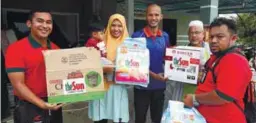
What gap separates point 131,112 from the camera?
166 inches

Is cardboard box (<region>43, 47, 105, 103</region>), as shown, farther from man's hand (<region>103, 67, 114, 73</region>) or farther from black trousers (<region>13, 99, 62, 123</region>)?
man's hand (<region>103, 67, 114, 73</region>)

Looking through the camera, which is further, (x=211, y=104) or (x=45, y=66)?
(x=45, y=66)

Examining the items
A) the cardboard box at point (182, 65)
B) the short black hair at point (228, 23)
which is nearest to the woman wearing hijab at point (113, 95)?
the cardboard box at point (182, 65)

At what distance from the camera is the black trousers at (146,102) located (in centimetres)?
302

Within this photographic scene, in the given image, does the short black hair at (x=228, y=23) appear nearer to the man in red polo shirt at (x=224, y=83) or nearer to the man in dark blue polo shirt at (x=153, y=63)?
the man in red polo shirt at (x=224, y=83)

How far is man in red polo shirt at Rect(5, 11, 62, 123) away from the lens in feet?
6.63

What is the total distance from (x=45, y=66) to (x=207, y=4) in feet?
11.0

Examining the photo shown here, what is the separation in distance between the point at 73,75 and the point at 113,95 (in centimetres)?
76

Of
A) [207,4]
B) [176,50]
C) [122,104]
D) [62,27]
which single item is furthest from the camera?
[62,27]

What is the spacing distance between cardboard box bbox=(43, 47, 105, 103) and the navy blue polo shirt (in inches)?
32.6

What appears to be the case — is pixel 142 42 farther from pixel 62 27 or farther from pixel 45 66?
pixel 62 27

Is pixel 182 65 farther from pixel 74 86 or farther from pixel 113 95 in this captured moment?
pixel 74 86

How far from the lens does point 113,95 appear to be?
2865 mm

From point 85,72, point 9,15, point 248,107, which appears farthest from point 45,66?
point 9,15
